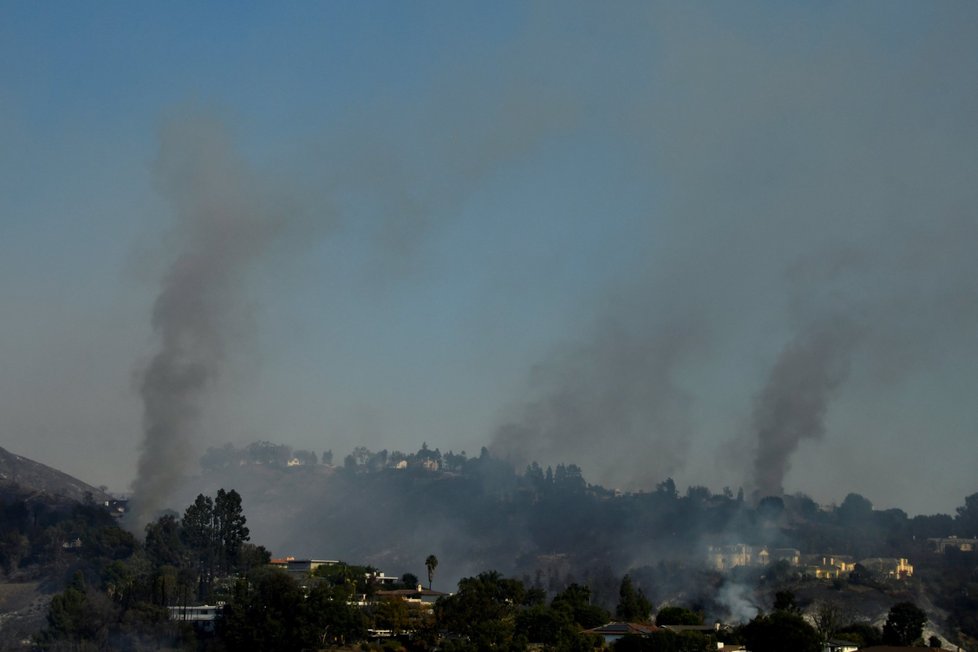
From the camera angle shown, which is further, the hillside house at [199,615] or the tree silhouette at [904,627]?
the tree silhouette at [904,627]

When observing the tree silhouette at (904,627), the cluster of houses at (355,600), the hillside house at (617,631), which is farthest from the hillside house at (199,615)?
the tree silhouette at (904,627)

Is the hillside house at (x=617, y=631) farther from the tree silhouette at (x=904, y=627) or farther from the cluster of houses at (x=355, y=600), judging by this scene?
the tree silhouette at (x=904, y=627)

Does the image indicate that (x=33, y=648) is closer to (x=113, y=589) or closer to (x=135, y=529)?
(x=113, y=589)

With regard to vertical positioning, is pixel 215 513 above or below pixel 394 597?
above

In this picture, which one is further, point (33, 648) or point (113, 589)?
point (113, 589)

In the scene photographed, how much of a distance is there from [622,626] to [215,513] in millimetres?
64938

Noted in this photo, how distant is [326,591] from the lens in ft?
409

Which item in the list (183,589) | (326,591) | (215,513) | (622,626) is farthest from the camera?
(215,513)

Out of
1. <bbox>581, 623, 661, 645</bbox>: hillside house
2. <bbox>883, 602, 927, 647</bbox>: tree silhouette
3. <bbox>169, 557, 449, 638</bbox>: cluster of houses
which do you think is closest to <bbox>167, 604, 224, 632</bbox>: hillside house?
<bbox>169, 557, 449, 638</bbox>: cluster of houses

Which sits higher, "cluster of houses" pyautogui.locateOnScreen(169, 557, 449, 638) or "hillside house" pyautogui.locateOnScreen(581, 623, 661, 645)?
"cluster of houses" pyautogui.locateOnScreen(169, 557, 449, 638)

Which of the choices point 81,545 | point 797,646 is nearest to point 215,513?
point 81,545

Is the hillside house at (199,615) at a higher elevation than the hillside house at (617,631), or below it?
higher

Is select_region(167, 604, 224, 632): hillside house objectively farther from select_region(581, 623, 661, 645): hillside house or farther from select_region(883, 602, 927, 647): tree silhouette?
select_region(883, 602, 927, 647): tree silhouette

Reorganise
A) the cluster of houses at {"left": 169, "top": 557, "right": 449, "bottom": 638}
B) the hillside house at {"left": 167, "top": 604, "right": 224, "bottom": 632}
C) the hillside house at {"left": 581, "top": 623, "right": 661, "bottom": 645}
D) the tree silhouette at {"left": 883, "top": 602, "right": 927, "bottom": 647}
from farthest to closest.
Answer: the tree silhouette at {"left": 883, "top": 602, "right": 927, "bottom": 647} → the cluster of houses at {"left": 169, "top": 557, "right": 449, "bottom": 638} → the hillside house at {"left": 167, "top": 604, "right": 224, "bottom": 632} → the hillside house at {"left": 581, "top": 623, "right": 661, "bottom": 645}
